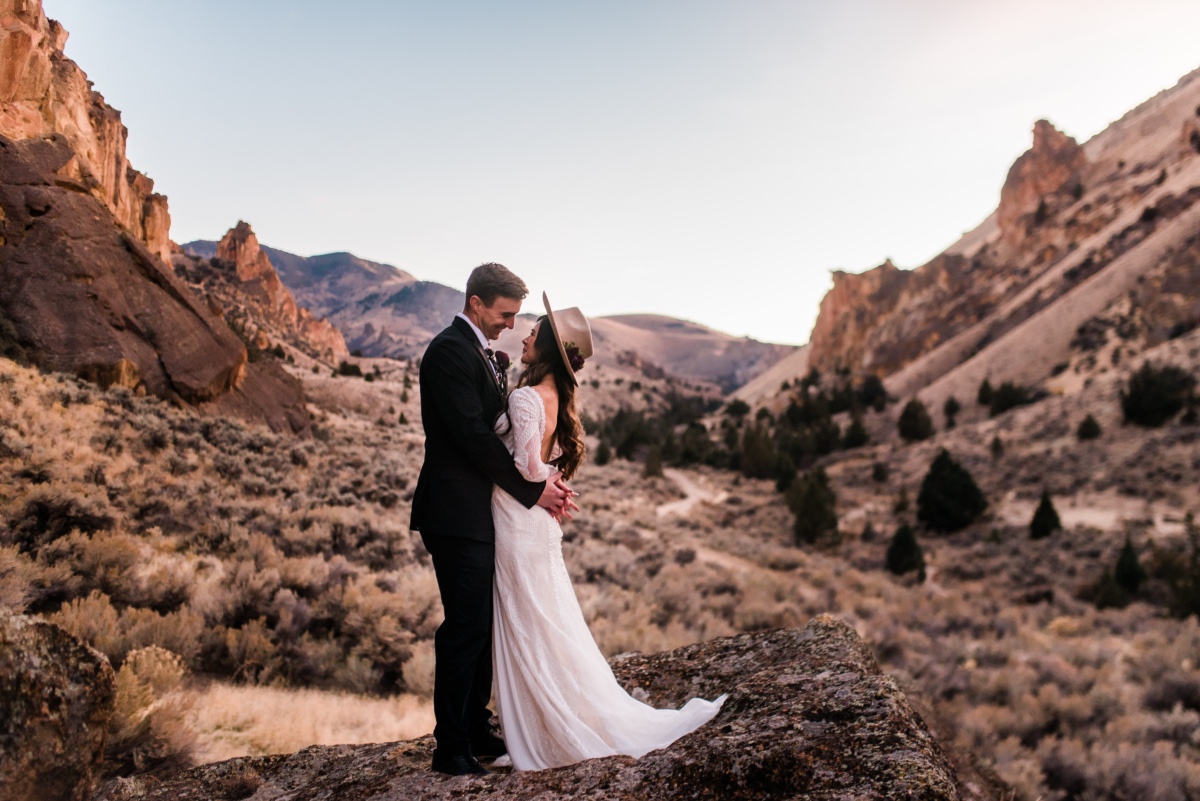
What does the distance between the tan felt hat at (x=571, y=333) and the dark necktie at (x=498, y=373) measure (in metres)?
0.39

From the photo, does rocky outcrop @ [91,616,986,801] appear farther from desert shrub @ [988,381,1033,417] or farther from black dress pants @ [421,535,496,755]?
desert shrub @ [988,381,1033,417]

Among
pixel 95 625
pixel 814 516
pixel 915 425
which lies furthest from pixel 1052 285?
pixel 95 625

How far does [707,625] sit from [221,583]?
22.8 feet

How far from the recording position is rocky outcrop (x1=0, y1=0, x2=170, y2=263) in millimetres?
16031

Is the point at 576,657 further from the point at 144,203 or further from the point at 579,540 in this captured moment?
the point at 144,203

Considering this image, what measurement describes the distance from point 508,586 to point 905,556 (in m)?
20.4

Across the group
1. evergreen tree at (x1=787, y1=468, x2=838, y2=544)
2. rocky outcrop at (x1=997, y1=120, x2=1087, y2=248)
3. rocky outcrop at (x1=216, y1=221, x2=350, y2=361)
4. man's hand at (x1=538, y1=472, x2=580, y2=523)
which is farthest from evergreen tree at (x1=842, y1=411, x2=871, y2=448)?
rocky outcrop at (x1=216, y1=221, x2=350, y2=361)

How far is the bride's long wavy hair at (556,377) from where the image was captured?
3.42m

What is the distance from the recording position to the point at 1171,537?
1942 cm

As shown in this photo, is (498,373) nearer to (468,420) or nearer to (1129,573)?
(468,420)

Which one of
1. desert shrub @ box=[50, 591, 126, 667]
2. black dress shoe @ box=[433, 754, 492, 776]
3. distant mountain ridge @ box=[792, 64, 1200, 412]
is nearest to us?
black dress shoe @ box=[433, 754, 492, 776]

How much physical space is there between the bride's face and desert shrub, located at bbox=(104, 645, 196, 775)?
2999mm

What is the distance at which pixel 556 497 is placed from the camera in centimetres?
→ 327

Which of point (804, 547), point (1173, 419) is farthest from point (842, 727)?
point (1173, 419)
